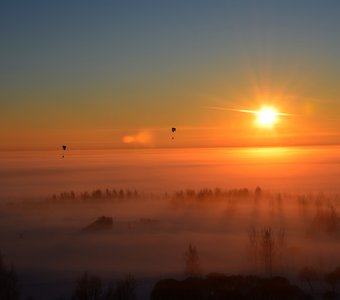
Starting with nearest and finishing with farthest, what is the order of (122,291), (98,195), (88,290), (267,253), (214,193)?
(122,291) < (88,290) < (267,253) < (214,193) < (98,195)

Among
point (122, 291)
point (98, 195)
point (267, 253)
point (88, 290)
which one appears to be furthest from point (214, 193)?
point (88, 290)

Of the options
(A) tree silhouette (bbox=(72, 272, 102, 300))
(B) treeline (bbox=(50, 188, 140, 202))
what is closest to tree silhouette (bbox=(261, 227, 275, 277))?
(A) tree silhouette (bbox=(72, 272, 102, 300))

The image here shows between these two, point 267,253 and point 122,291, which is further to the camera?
point 267,253

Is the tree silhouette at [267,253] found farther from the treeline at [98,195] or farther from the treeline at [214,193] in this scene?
the treeline at [98,195]

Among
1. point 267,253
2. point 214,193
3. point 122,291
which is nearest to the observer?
point 122,291

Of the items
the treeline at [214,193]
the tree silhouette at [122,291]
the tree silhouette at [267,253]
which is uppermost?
the treeline at [214,193]

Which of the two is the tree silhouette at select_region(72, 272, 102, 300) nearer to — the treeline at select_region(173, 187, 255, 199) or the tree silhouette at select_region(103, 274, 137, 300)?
the tree silhouette at select_region(103, 274, 137, 300)

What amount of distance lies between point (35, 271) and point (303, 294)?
38837 millimetres

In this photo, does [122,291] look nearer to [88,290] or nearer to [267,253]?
[88,290]

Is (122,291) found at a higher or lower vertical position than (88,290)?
lower

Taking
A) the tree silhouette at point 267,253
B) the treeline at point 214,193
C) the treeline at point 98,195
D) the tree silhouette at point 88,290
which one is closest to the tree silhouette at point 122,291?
the tree silhouette at point 88,290

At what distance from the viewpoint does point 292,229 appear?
104 metres

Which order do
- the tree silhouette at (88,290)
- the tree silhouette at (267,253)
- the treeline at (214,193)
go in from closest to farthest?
the tree silhouette at (88,290), the tree silhouette at (267,253), the treeline at (214,193)

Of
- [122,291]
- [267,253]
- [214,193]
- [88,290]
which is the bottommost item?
[122,291]
